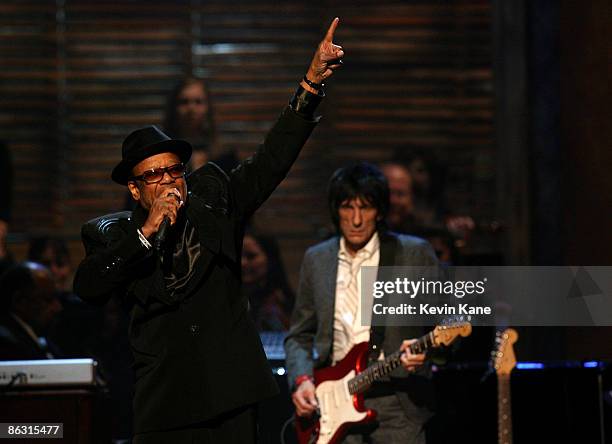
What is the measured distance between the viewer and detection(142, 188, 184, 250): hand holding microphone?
3482mm

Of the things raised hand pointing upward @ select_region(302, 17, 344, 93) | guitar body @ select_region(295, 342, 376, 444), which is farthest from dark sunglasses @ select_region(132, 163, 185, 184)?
guitar body @ select_region(295, 342, 376, 444)

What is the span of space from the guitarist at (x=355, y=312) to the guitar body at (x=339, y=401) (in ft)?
0.15

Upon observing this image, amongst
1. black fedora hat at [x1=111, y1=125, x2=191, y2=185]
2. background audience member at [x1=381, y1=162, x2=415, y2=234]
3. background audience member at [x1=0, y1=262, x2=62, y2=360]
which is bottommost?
black fedora hat at [x1=111, y1=125, x2=191, y2=185]

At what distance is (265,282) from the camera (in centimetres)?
763

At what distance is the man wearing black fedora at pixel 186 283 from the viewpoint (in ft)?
11.7

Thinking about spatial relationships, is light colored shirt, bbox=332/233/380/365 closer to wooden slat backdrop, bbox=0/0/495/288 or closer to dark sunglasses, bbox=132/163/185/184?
dark sunglasses, bbox=132/163/185/184

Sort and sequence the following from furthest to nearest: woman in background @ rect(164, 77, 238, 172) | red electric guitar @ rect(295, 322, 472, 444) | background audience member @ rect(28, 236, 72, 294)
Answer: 1. woman in background @ rect(164, 77, 238, 172)
2. background audience member @ rect(28, 236, 72, 294)
3. red electric guitar @ rect(295, 322, 472, 444)

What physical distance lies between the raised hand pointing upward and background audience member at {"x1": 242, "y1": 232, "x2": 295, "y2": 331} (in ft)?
12.0

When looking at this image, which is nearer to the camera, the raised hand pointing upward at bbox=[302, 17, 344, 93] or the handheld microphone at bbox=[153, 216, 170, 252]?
the handheld microphone at bbox=[153, 216, 170, 252]

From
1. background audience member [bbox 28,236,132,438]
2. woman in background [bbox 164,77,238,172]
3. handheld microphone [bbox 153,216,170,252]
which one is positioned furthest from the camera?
woman in background [bbox 164,77,238,172]

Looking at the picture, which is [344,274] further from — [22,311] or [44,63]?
[44,63]

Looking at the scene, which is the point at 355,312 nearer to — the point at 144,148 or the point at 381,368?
the point at 381,368

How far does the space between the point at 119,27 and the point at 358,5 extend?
6.22 feet

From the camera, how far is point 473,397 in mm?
5547
